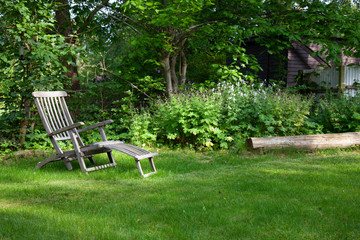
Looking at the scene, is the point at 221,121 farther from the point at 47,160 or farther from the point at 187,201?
the point at 187,201

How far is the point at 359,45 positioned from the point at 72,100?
7.63m

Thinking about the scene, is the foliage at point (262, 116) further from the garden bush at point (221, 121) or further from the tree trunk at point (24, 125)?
the tree trunk at point (24, 125)

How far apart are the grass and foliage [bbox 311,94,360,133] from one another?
6.98ft

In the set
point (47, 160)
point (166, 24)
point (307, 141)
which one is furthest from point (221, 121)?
point (47, 160)

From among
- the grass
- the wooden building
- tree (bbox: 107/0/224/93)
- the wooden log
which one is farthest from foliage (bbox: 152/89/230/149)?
the wooden building

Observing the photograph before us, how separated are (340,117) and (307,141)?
→ 5.53 ft

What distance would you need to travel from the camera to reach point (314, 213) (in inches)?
137

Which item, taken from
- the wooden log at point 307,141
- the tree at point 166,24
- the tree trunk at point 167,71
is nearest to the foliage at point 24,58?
the tree at point 166,24

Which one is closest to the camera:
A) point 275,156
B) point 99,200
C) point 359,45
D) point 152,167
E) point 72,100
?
point 99,200

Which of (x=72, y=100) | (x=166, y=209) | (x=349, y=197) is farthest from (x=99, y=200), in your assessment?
(x=72, y=100)

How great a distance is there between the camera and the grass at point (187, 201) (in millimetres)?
3090

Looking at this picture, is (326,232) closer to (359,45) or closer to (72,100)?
(72,100)

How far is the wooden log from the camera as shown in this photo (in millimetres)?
6914

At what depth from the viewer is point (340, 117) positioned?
8.27 metres
